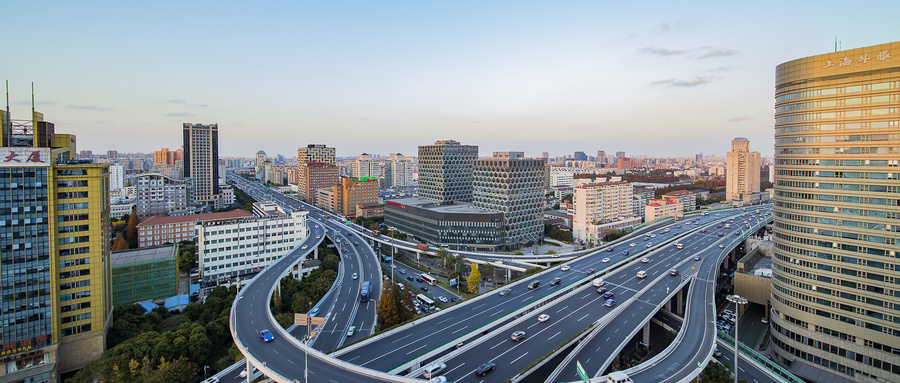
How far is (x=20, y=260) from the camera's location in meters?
39.3

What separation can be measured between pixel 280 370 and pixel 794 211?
52.8 metres

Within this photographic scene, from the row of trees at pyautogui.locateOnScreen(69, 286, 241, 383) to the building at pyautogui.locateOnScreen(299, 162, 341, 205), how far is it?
116556 millimetres

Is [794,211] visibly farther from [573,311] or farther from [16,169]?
[16,169]

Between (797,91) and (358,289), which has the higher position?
(797,91)

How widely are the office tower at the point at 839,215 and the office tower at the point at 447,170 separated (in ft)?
264

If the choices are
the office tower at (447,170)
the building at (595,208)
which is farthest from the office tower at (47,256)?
the building at (595,208)

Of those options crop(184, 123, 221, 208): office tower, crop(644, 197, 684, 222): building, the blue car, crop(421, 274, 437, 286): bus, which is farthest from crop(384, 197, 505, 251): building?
crop(184, 123, 221, 208): office tower

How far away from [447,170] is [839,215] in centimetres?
8653

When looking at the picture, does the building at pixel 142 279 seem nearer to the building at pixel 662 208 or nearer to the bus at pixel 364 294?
the bus at pixel 364 294

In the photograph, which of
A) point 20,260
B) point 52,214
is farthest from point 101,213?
point 20,260

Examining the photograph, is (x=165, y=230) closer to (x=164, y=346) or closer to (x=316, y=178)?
(x=164, y=346)

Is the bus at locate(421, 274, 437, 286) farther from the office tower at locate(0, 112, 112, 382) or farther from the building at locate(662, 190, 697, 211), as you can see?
the building at locate(662, 190, 697, 211)

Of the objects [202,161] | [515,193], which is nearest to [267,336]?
[515,193]

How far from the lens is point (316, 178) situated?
166875mm
